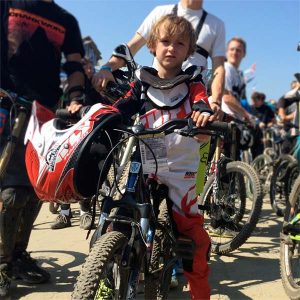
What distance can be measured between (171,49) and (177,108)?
1.07ft

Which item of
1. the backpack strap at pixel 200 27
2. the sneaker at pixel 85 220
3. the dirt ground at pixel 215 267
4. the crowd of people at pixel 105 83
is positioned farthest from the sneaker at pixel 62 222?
the backpack strap at pixel 200 27

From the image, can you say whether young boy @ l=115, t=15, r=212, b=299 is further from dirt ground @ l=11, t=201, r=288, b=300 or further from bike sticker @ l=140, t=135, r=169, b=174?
dirt ground @ l=11, t=201, r=288, b=300

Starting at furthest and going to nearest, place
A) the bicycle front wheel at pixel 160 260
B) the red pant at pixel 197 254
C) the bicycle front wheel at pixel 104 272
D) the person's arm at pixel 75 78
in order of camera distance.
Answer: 1. the person's arm at pixel 75 78
2. the red pant at pixel 197 254
3. the bicycle front wheel at pixel 160 260
4. the bicycle front wheel at pixel 104 272

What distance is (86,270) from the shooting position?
1.63m

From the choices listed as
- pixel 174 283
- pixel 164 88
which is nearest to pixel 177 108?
pixel 164 88

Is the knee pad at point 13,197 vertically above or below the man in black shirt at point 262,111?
below

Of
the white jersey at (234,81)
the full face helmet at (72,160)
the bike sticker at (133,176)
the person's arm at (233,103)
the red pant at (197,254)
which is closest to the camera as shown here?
the full face helmet at (72,160)

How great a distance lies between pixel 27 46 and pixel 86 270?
1.78 metres

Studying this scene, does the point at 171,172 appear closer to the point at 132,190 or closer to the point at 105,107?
the point at 132,190

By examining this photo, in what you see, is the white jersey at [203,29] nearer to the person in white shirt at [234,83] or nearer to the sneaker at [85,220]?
the person in white shirt at [234,83]

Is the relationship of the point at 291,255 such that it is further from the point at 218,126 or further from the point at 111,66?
the point at 111,66

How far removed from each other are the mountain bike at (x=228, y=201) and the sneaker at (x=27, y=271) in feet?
4.58

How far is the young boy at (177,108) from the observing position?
7.36ft

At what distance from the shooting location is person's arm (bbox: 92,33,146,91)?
2.45 m
